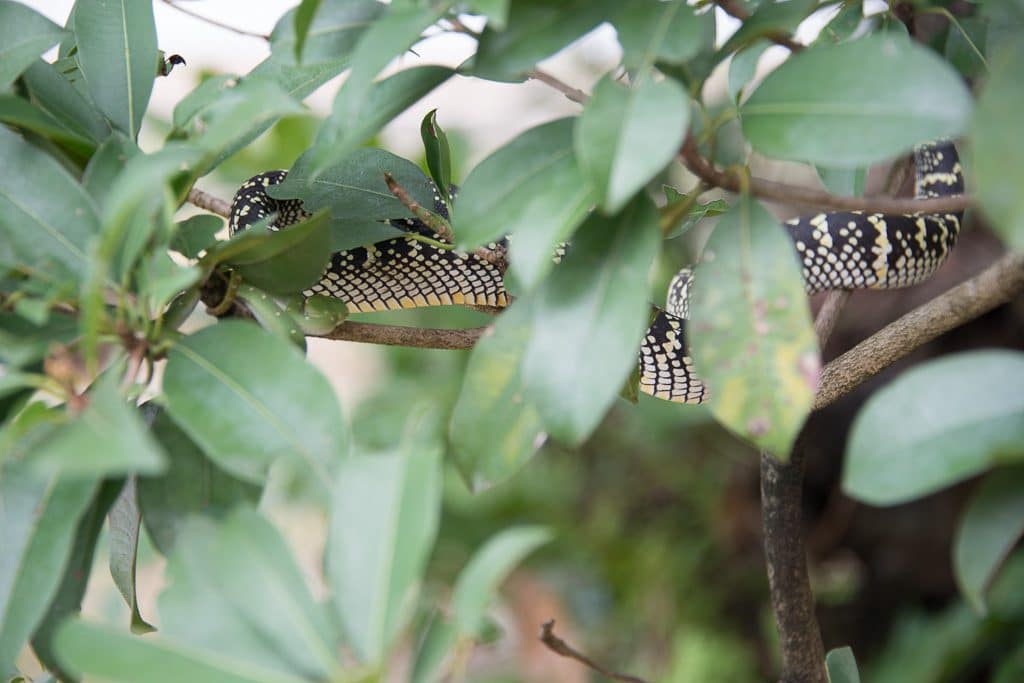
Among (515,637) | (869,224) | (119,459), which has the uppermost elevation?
(119,459)

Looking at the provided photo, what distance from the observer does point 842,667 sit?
A: 1.02 metres

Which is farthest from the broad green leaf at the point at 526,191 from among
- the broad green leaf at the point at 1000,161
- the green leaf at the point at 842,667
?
the green leaf at the point at 842,667

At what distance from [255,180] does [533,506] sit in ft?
7.01

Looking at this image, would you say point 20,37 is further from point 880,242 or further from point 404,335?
point 880,242

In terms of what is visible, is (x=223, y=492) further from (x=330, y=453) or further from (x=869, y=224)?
(x=869, y=224)

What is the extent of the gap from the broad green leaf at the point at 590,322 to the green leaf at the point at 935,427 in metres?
0.16

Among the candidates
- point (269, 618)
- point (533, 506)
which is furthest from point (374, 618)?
point (533, 506)

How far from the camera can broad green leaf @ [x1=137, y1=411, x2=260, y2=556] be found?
2.39 feet

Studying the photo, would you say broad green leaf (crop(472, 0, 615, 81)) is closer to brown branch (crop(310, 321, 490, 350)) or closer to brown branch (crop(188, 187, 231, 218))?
brown branch (crop(310, 321, 490, 350))

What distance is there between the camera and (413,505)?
0.56 m

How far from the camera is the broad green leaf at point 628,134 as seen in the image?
538 mm

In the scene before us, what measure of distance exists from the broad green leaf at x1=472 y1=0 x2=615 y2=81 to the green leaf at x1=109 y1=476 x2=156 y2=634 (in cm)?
53

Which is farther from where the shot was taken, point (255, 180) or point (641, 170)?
point (255, 180)

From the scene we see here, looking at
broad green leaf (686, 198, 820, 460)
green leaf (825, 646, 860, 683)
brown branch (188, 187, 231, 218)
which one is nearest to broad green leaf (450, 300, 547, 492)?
broad green leaf (686, 198, 820, 460)
